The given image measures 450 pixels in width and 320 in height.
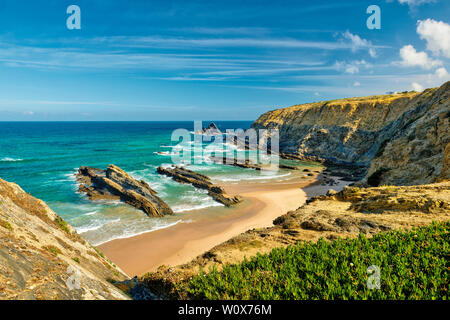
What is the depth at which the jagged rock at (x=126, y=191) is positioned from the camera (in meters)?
25.2

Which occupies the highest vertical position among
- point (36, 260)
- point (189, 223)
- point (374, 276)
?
point (36, 260)

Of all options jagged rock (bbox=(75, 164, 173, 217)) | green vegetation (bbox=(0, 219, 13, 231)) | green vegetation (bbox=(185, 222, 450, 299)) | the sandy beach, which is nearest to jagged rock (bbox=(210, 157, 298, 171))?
the sandy beach

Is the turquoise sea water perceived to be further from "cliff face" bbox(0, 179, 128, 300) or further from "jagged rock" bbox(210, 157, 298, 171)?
"cliff face" bbox(0, 179, 128, 300)

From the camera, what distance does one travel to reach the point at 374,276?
5953 millimetres

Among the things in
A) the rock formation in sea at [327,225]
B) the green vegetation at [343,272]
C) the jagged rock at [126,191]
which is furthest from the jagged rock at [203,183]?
the green vegetation at [343,272]

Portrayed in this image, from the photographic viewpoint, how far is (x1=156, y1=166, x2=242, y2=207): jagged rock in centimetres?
2853

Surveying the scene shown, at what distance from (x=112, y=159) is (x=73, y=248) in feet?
166

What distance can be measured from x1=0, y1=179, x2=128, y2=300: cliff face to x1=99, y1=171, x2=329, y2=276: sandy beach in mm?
7196

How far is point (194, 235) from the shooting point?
2020cm

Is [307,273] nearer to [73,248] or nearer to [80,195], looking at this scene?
[73,248]

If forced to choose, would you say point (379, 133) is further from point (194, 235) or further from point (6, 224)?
point (6, 224)

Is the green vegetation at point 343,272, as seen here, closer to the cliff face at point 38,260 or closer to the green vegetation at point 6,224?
the cliff face at point 38,260

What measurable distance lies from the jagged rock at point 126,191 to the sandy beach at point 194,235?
4.43 m
